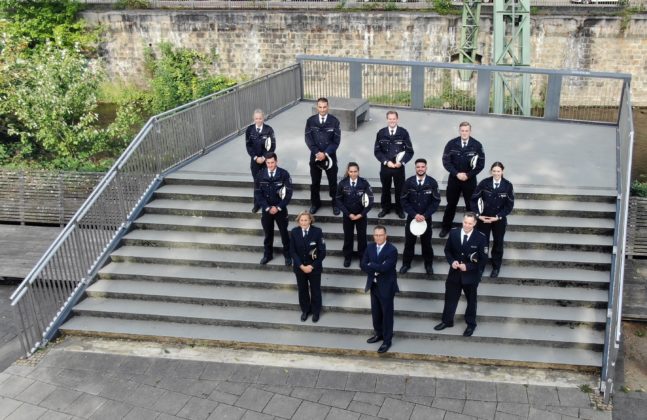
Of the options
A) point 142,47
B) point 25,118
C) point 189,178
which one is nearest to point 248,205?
point 189,178

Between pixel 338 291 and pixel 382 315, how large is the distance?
112 cm

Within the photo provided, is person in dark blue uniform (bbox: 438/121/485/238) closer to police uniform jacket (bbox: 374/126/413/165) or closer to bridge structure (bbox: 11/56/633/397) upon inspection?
police uniform jacket (bbox: 374/126/413/165)

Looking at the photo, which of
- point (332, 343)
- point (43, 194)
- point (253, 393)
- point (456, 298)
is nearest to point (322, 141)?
point (332, 343)

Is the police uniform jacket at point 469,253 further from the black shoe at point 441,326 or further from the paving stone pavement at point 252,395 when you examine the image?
the paving stone pavement at point 252,395

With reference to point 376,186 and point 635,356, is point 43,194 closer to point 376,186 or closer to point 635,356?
point 376,186

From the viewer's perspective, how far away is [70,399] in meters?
8.57

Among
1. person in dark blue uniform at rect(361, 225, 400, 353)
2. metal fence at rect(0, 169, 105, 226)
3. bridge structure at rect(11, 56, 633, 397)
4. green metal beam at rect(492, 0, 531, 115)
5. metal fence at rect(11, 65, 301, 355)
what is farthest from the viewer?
green metal beam at rect(492, 0, 531, 115)

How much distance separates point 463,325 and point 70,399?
5.12 metres

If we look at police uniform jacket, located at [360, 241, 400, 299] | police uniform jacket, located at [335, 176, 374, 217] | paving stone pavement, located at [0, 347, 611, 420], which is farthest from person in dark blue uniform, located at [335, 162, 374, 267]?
paving stone pavement, located at [0, 347, 611, 420]

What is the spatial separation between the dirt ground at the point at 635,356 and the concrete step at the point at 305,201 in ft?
5.67

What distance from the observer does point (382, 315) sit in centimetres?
898

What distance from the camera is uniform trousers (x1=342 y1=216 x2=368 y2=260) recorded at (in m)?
9.73

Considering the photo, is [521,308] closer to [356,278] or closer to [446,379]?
[446,379]

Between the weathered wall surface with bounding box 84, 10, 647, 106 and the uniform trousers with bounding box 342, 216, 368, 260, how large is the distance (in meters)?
17.8
